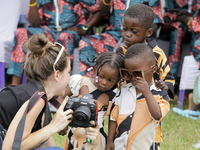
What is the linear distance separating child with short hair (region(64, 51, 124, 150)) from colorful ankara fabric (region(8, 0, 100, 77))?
1.67m

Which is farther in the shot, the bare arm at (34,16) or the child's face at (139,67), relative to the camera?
the bare arm at (34,16)

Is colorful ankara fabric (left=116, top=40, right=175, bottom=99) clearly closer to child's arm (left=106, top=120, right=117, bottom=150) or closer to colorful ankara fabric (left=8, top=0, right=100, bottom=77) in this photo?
child's arm (left=106, top=120, right=117, bottom=150)

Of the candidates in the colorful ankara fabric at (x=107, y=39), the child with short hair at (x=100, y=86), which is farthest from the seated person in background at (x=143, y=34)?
the colorful ankara fabric at (x=107, y=39)

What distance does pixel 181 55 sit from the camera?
4.31 m

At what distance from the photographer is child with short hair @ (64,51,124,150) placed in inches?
74.4

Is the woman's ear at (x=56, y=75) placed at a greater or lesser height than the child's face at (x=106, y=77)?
greater

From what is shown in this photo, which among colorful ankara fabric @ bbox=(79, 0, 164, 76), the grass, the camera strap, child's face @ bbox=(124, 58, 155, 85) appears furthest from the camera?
colorful ankara fabric @ bbox=(79, 0, 164, 76)

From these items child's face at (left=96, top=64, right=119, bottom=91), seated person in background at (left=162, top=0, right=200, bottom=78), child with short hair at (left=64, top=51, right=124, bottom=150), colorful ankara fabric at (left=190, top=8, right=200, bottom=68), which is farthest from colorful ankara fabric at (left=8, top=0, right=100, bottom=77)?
child's face at (left=96, top=64, right=119, bottom=91)

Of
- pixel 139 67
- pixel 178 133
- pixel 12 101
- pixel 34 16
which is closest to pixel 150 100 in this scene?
pixel 139 67

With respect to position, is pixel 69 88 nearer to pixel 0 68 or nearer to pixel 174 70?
pixel 0 68

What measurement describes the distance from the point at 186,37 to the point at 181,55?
33cm

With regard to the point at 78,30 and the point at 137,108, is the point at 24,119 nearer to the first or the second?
the point at 137,108

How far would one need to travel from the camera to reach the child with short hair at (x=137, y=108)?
1.69 meters

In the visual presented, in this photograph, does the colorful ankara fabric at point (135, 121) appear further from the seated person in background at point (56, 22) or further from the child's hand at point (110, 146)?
the seated person in background at point (56, 22)
